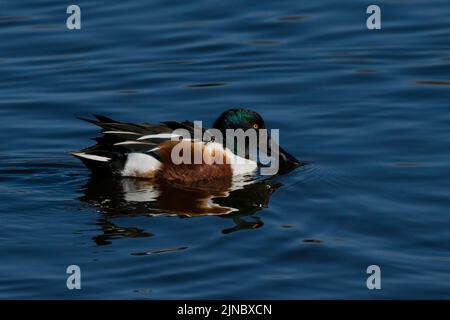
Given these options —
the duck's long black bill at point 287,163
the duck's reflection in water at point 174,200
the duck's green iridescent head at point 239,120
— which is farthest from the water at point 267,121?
the duck's green iridescent head at point 239,120

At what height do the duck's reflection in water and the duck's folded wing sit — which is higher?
the duck's folded wing

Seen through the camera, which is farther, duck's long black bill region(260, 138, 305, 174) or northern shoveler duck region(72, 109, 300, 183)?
duck's long black bill region(260, 138, 305, 174)

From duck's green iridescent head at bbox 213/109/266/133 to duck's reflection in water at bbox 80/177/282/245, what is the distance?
0.54 m

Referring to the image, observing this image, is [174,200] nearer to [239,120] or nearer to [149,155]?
[149,155]

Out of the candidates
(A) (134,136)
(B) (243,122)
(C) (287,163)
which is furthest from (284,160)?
(A) (134,136)

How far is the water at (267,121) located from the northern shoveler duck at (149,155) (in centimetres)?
18

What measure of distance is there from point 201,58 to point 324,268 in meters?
6.36

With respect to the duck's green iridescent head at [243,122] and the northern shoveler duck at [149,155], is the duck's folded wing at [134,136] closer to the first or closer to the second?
the northern shoveler duck at [149,155]

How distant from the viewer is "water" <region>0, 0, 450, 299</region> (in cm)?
827

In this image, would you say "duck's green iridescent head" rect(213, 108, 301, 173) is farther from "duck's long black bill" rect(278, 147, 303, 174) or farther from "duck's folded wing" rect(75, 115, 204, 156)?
"duck's folded wing" rect(75, 115, 204, 156)

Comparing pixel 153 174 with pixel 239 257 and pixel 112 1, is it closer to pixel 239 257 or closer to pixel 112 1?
pixel 239 257

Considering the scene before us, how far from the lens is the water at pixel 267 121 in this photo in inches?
325

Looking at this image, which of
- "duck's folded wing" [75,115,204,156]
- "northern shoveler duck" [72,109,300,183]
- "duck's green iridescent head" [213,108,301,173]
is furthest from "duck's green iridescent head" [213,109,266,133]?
"duck's folded wing" [75,115,204,156]

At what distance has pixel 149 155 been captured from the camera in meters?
10.8
